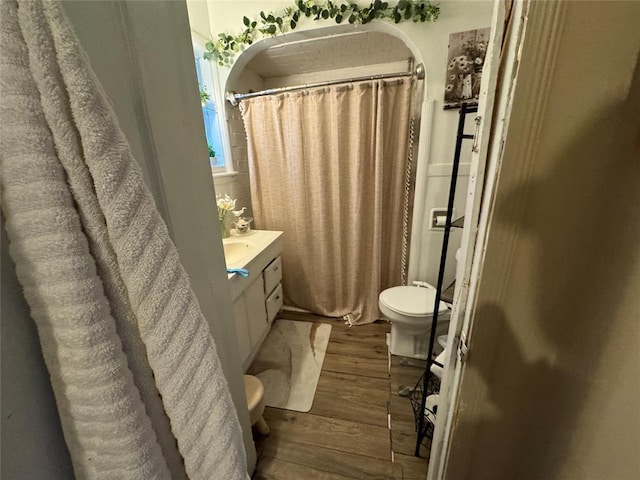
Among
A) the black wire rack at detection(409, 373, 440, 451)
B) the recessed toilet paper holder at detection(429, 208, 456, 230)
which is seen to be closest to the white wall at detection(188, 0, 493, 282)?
the recessed toilet paper holder at detection(429, 208, 456, 230)

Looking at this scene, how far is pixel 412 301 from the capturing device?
1.63 m

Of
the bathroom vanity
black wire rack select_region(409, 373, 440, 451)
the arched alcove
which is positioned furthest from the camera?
the arched alcove

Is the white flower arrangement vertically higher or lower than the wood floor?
higher

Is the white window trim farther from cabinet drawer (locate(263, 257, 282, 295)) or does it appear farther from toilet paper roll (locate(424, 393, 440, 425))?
toilet paper roll (locate(424, 393, 440, 425))

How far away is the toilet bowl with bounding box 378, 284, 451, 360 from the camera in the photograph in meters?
1.53

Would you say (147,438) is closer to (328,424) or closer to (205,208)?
(205,208)

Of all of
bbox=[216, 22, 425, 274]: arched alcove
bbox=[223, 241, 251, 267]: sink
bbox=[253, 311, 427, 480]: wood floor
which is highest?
bbox=[216, 22, 425, 274]: arched alcove

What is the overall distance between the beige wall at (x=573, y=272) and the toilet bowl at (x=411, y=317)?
0.95 metres

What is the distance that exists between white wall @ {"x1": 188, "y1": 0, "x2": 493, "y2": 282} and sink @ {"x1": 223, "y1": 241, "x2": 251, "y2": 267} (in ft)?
3.94

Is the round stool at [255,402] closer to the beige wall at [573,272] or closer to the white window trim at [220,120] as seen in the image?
the beige wall at [573,272]

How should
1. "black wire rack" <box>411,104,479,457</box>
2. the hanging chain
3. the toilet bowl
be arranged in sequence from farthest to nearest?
the hanging chain
the toilet bowl
"black wire rack" <box>411,104,479,457</box>

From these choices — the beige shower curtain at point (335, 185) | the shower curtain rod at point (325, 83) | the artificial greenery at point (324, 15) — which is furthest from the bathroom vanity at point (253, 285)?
the artificial greenery at point (324, 15)

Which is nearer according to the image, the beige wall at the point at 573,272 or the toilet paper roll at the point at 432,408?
the beige wall at the point at 573,272

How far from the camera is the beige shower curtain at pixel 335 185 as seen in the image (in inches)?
69.2
